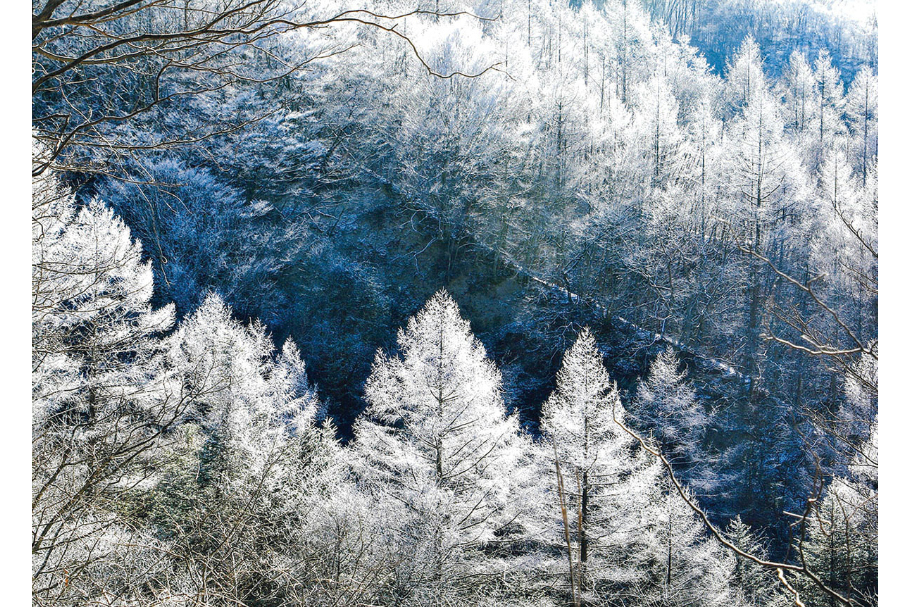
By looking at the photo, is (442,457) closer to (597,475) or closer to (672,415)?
(597,475)

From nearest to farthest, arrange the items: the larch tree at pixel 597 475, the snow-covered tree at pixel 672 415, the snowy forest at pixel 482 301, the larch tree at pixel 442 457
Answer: the larch tree at pixel 442 457, the snowy forest at pixel 482 301, the larch tree at pixel 597 475, the snow-covered tree at pixel 672 415

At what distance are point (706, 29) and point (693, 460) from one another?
47148 mm

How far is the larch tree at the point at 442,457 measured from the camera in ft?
30.7

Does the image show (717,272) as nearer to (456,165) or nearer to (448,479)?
(456,165)

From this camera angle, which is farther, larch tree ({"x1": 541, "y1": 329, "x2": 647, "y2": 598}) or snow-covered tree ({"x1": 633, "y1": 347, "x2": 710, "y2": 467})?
snow-covered tree ({"x1": 633, "y1": 347, "x2": 710, "y2": 467})

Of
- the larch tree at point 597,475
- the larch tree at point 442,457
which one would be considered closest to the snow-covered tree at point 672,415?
the larch tree at point 597,475

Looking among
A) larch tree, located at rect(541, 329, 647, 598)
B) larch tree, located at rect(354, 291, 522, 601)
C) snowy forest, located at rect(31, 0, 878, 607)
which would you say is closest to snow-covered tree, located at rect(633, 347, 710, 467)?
snowy forest, located at rect(31, 0, 878, 607)

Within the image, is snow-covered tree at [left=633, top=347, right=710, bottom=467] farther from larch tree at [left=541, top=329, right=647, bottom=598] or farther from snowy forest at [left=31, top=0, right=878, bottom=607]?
larch tree at [left=541, top=329, right=647, bottom=598]

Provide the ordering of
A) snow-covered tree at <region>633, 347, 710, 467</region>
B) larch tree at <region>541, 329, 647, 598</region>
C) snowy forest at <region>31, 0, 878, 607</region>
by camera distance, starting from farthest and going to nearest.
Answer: snow-covered tree at <region>633, 347, 710, 467</region> → larch tree at <region>541, 329, 647, 598</region> → snowy forest at <region>31, 0, 878, 607</region>

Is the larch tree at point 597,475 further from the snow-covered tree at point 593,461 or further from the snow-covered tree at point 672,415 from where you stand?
the snow-covered tree at point 672,415

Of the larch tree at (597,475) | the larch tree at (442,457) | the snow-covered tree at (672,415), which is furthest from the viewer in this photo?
the snow-covered tree at (672,415)

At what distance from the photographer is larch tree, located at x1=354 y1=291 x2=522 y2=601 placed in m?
→ 9.37

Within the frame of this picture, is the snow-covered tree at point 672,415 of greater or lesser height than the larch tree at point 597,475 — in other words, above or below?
above

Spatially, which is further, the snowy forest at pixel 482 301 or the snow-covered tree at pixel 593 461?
the snow-covered tree at pixel 593 461
